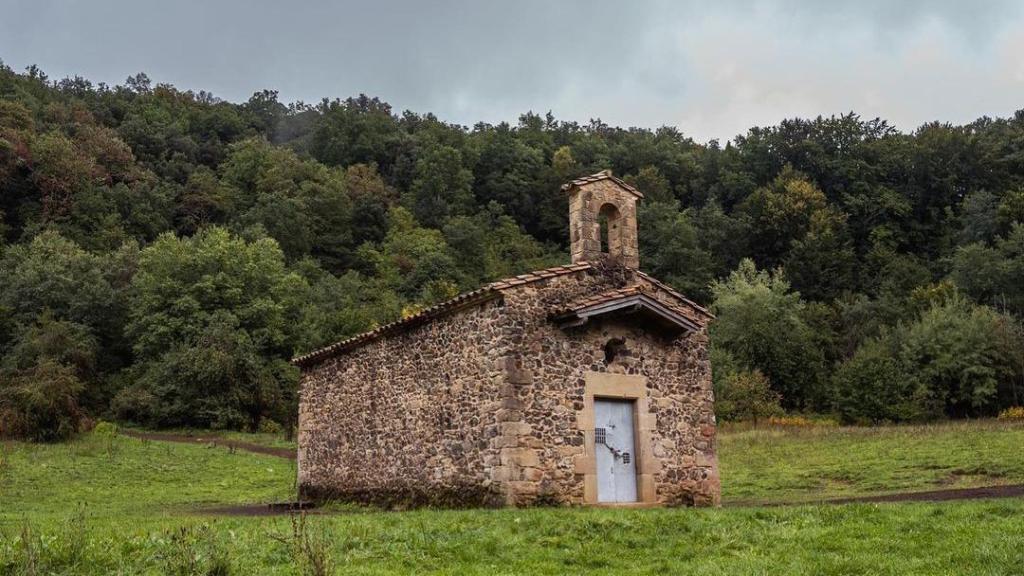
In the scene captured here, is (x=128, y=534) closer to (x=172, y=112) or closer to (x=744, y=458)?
(x=744, y=458)

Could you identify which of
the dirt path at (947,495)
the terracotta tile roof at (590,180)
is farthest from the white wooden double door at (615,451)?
the terracotta tile roof at (590,180)

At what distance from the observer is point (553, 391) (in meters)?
15.1

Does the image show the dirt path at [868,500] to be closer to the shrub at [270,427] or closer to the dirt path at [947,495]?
the dirt path at [947,495]

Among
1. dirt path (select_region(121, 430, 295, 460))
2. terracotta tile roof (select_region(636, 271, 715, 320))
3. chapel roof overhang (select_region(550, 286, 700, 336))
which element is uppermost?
terracotta tile roof (select_region(636, 271, 715, 320))

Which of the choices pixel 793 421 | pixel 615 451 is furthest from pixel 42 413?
pixel 793 421

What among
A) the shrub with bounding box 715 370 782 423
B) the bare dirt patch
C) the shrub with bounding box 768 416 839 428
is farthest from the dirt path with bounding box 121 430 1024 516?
the shrub with bounding box 715 370 782 423

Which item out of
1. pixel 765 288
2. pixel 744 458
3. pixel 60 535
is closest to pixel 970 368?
pixel 765 288

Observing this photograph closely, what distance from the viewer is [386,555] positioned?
33.2 ft

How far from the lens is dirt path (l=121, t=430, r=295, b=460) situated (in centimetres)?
3378

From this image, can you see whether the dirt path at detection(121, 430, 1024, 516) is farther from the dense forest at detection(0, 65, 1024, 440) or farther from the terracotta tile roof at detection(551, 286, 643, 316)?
the dense forest at detection(0, 65, 1024, 440)

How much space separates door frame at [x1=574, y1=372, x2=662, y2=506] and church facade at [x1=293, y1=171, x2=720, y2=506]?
0.08 ft

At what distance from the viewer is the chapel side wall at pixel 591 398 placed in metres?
14.8

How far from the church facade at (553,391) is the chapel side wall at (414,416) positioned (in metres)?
0.04

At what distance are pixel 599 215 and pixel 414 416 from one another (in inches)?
220
